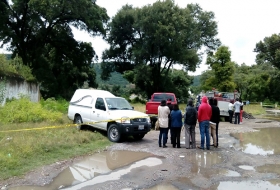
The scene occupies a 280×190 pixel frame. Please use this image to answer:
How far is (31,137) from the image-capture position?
34.5 ft

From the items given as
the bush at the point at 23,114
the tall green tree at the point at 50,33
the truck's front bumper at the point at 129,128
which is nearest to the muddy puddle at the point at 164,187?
the truck's front bumper at the point at 129,128

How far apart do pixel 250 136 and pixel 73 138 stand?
9.14 meters

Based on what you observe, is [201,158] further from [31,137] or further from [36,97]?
[36,97]

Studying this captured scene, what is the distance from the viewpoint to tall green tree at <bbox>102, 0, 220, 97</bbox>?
120ft

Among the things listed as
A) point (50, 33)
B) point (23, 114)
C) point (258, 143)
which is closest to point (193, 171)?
point (258, 143)

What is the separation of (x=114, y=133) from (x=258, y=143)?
654 cm

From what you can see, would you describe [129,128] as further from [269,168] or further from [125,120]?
[269,168]

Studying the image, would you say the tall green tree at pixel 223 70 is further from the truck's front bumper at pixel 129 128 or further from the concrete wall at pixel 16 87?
the truck's front bumper at pixel 129 128

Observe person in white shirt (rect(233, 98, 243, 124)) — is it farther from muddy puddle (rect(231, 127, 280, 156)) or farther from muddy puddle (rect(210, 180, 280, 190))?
muddy puddle (rect(210, 180, 280, 190))

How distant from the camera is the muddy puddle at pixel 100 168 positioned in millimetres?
6812

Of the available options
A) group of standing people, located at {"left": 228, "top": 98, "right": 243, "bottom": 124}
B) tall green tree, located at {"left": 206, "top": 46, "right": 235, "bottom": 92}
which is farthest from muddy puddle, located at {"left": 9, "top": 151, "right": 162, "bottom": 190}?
tall green tree, located at {"left": 206, "top": 46, "right": 235, "bottom": 92}

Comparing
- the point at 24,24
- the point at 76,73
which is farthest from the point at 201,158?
the point at 76,73

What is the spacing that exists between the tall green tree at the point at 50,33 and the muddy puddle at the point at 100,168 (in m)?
20.1

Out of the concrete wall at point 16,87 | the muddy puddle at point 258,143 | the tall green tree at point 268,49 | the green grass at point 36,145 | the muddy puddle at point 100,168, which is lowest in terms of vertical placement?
the muddy puddle at point 258,143
